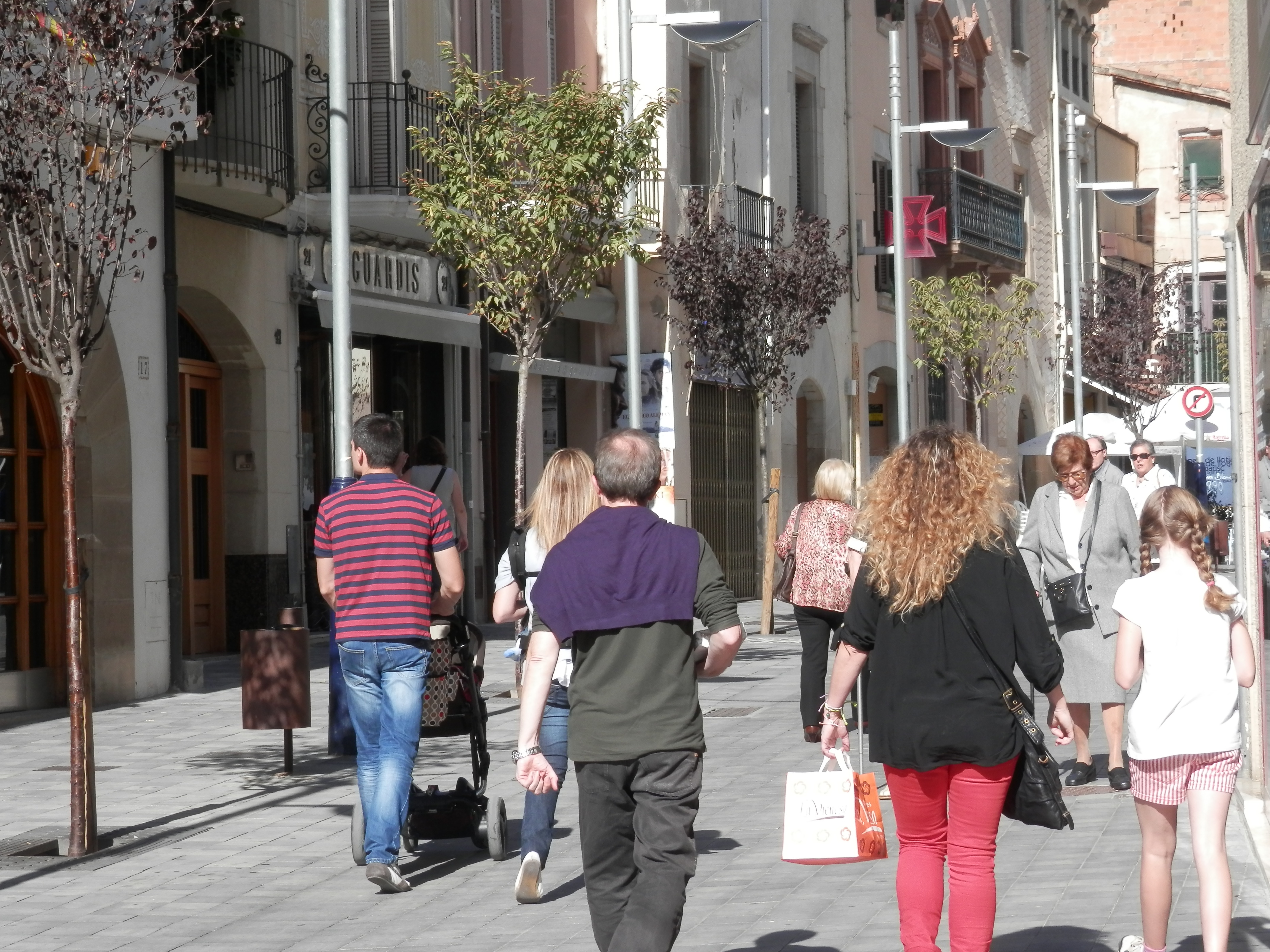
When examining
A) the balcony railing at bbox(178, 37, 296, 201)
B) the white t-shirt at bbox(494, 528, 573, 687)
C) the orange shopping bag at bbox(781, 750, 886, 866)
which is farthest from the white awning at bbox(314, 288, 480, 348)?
the orange shopping bag at bbox(781, 750, 886, 866)

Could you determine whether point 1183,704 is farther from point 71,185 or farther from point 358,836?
point 71,185

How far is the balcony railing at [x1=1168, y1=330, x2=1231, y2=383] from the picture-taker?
44.9m

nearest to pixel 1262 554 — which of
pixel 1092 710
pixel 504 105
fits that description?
pixel 1092 710

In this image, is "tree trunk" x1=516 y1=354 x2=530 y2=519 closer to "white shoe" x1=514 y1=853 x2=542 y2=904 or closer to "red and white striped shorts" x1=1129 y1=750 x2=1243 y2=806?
"white shoe" x1=514 y1=853 x2=542 y2=904

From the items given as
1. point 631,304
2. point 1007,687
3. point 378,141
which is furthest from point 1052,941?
point 378,141

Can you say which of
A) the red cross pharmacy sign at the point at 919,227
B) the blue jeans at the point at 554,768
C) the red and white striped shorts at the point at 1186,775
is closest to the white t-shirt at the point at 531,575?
the blue jeans at the point at 554,768

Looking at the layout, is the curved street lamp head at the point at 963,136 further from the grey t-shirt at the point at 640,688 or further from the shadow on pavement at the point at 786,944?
the grey t-shirt at the point at 640,688

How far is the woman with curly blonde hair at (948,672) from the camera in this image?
5723 millimetres

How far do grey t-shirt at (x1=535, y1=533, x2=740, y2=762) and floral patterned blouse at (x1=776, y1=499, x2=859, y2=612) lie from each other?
20.2ft

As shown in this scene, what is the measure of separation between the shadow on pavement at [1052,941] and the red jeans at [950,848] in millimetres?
906

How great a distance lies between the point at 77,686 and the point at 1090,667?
4.89 m

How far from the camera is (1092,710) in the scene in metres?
14.8

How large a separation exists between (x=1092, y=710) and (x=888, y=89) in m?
22.5

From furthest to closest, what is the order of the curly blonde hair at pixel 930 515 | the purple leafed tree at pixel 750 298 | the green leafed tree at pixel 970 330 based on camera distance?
the green leafed tree at pixel 970 330, the purple leafed tree at pixel 750 298, the curly blonde hair at pixel 930 515
